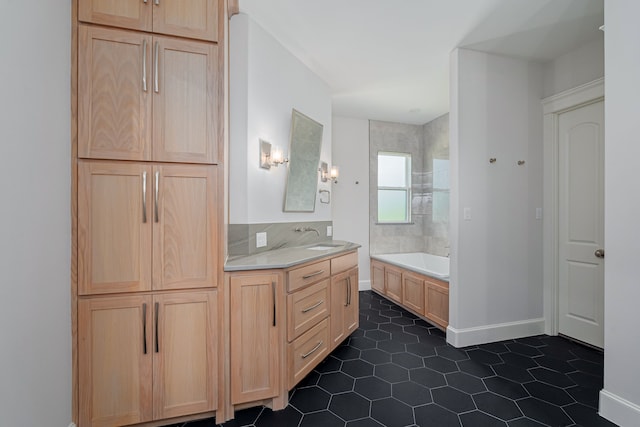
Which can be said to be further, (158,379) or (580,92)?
(580,92)

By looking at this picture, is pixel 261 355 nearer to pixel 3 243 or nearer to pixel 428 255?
pixel 3 243

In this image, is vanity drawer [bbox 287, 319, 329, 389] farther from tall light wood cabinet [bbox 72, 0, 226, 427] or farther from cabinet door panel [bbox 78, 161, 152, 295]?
cabinet door panel [bbox 78, 161, 152, 295]

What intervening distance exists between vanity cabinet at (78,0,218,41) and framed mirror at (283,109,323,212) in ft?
3.42

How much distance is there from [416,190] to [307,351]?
354cm

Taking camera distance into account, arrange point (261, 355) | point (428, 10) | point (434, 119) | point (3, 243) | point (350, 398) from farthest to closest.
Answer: point (434, 119), point (428, 10), point (350, 398), point (261, 355), point (3, 243)

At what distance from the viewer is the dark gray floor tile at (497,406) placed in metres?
1.68

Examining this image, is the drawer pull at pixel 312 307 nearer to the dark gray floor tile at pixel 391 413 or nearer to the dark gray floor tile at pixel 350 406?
the dark gray floor tile at pixel 350 406

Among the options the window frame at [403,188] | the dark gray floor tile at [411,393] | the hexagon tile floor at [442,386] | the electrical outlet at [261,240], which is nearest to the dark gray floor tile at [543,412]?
the hexagon tile floor at [442,386]

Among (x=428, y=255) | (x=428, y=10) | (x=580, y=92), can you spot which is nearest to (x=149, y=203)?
(x=428, y=10)

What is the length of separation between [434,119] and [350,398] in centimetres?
416

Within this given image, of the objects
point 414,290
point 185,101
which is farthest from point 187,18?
point 414,290

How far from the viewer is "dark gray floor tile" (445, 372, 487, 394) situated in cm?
194

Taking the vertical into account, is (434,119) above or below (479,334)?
above

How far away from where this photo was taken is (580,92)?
8.34ft
